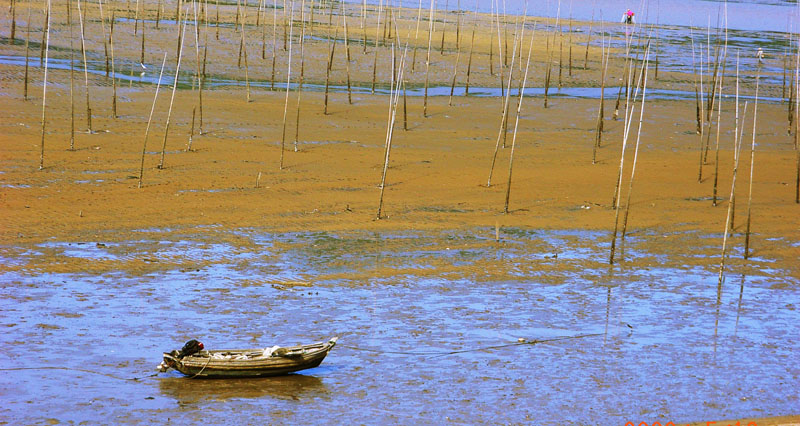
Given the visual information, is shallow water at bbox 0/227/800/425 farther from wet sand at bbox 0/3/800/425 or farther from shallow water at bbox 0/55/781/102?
shallow water at bbox 0/55/781/102

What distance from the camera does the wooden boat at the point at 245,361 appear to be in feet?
19.5

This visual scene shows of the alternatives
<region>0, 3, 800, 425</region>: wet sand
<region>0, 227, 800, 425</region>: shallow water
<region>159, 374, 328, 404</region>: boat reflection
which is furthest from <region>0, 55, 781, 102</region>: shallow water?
<region>159, 374, 328, 404</region>: boat reflection

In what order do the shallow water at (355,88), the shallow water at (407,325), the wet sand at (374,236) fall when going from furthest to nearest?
the shallow water at (355,88) → the wet sand at (374,236) → the shallow water at (407,325)

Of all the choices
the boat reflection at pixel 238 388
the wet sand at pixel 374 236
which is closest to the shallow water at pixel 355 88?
the wet sand at pixel 374 236

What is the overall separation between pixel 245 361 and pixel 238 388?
0.20 m

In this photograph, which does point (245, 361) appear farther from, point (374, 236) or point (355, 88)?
point (355, 88)

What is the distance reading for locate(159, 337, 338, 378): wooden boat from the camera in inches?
234

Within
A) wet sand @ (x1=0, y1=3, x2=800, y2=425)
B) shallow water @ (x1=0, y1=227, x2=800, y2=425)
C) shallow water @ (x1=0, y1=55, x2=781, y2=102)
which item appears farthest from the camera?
shallow water @ (x1=0, y1=55, x2=781, y2=102)

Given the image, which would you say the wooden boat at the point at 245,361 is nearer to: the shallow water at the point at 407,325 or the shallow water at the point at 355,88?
the shallow water at the point at 407,325

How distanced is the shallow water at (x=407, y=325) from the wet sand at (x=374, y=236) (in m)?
0.03

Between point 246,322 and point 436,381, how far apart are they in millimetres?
1803

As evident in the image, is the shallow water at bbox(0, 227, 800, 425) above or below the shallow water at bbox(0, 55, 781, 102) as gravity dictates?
below

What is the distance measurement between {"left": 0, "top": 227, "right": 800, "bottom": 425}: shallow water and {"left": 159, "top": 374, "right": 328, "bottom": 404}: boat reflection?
0.02 m

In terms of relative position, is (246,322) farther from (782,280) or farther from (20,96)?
(20,96)
